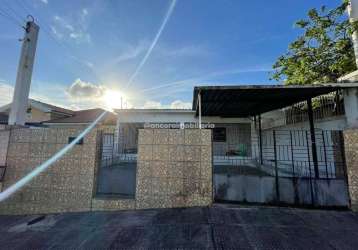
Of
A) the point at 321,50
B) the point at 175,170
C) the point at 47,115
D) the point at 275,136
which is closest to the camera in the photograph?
the point at 175,170

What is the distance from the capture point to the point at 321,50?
7562mm

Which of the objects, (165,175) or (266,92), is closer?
(165,175)

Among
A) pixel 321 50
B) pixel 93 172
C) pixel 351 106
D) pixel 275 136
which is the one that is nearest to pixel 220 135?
pixel 275 136

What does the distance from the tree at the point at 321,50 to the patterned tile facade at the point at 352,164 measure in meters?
4.93

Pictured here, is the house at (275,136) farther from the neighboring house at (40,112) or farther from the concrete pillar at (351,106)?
the neighboring house at (40,112)

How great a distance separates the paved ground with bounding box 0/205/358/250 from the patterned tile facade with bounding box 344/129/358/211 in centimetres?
36

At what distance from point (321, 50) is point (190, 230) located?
9.42 metres

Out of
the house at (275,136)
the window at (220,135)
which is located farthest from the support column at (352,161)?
the window at (220,135)

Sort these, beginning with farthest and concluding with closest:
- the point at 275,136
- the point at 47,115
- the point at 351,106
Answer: the point at 47,115
the point at 275,136
the point at 351,106

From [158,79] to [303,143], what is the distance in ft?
24.9

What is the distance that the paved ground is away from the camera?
8.27 ft

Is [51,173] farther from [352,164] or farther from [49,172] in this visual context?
[352,164]

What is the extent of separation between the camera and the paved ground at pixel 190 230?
8.27ft

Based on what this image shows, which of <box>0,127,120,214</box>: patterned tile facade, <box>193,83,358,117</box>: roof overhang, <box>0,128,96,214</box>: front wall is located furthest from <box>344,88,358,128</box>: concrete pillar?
<box>0,128,96,214</box>: front wall
